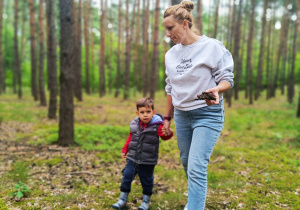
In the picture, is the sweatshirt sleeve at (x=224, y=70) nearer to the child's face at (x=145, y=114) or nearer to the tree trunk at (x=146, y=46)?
the child's face at (x=145, y=114)

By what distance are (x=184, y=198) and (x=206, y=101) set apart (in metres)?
2.19

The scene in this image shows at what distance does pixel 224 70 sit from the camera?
2.63 m

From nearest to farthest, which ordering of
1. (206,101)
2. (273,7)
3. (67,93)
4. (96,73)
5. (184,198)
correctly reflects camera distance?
(206,101) → (184,198) → (67,93) → (273,7) → (96,73)

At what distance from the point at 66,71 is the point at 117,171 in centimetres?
280

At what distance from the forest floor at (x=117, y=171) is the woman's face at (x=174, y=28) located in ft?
8.01

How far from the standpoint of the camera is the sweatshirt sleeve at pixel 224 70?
262cm

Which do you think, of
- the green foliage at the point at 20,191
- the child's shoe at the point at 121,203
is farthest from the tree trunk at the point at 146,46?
the child's shoe at the point at 121,203

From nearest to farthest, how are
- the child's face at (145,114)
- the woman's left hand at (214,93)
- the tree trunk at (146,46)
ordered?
the woman's left hand at (214,93)
the child's face at (145,114)
the tree trunk at (146,46)

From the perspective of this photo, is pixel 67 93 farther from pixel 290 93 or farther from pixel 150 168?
pixel 290 93

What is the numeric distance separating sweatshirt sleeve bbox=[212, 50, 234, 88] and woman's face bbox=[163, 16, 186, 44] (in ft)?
1.59

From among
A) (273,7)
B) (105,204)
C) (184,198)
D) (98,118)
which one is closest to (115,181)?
(105,204)

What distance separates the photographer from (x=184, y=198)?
407 centimetres

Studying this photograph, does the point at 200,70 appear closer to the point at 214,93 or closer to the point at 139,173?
the point at 214,93

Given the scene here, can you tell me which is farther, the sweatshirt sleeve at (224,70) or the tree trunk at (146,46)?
the tree trunk at (146,46)
